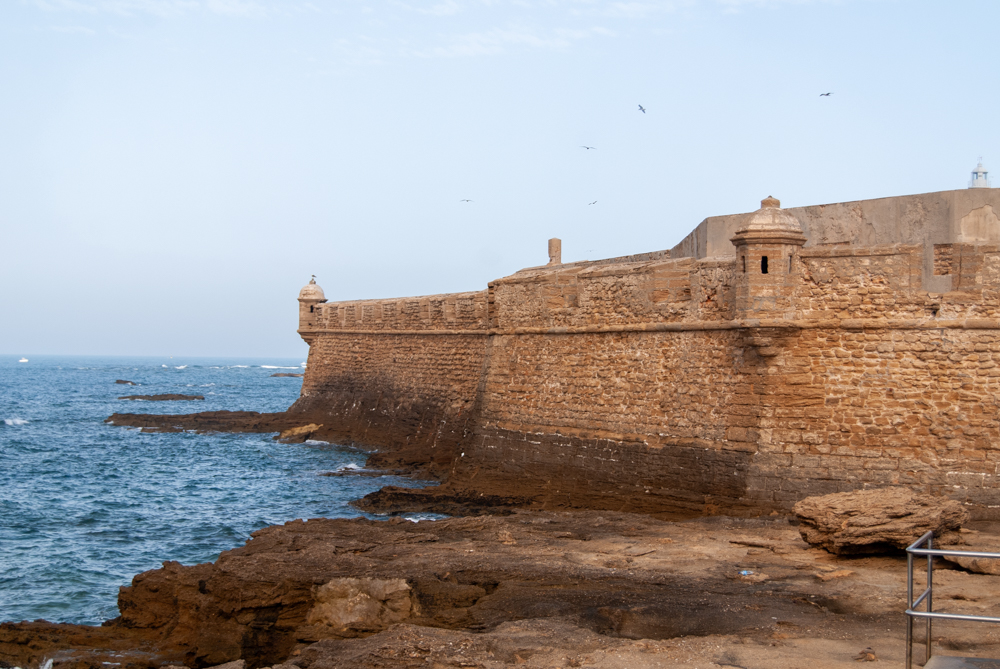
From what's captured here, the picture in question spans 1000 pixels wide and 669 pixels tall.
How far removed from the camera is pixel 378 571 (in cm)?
843

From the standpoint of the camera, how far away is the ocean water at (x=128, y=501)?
11.5 meters

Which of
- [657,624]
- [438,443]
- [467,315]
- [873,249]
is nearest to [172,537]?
[438,443]

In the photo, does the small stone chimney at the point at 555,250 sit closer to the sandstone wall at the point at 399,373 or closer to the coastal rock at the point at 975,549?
the sandstone wall at the point at 399,373

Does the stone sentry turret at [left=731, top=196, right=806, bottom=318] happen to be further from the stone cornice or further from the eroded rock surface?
the eroded rock surface

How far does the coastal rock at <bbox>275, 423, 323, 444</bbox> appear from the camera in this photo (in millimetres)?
25831

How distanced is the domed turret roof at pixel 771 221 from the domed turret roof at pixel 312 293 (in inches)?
847

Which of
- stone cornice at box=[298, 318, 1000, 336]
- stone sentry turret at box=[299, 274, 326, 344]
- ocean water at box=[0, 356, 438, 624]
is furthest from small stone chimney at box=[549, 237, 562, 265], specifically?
stone cornice at box=[298, 318, 1000, 336]

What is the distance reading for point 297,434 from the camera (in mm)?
26297

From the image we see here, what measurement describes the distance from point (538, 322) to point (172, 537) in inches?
261

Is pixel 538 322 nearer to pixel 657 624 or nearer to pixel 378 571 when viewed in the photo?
pixel 378 571

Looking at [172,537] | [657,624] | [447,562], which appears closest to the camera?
[657,624]

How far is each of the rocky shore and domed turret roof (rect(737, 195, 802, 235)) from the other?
11.0ft

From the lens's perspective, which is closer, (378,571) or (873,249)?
(378,571)

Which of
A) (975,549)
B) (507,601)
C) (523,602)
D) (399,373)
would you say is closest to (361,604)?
(507,601)
